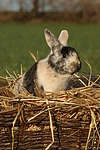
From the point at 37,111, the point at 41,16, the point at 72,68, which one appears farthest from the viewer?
the point at 41,16

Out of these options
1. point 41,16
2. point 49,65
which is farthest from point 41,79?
point 41,16

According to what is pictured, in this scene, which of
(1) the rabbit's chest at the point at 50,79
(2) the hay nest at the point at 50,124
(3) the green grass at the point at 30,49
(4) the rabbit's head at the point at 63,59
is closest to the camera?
(2) the hay nest at the point at 50,124

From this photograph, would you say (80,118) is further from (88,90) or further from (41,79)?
(41,79)

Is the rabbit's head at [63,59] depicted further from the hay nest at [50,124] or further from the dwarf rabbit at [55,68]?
the hay nest at [50,124]

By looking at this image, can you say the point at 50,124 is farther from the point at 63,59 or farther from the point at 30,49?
the point at 30,49

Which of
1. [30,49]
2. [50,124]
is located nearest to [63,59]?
[50,124]

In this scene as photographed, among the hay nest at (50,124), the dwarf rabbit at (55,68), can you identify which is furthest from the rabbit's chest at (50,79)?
the hay nest at (50,124)
